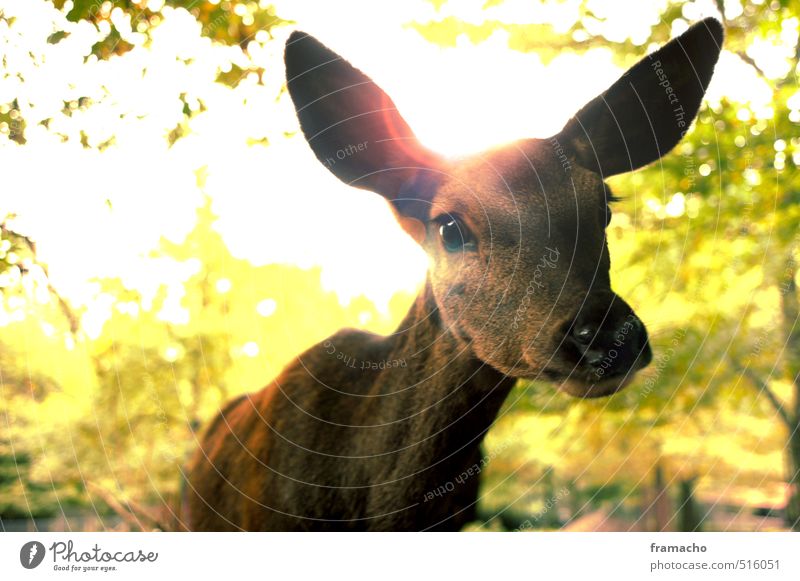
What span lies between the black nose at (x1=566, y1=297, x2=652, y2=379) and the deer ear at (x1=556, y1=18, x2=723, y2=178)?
1224 mm

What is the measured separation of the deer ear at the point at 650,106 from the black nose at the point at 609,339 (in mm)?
1224

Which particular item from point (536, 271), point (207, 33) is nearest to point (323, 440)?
point (536, 271)

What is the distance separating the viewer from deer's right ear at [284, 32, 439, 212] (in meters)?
4.41

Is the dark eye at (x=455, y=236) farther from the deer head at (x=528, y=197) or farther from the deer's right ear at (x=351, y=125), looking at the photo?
the deer's right ear at (x=351, y=125)

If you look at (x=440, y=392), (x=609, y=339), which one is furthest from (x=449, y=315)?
(x=609, y=339)

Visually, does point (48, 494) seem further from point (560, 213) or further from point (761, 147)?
point (761, 147)

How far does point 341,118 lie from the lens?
455 centimetres

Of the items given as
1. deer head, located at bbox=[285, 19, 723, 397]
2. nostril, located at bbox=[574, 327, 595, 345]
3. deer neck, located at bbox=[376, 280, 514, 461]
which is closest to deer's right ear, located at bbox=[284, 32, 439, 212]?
deer head, located at bbox=[285, 19, 723, 397]

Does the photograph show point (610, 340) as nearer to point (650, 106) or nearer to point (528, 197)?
point (528, 197)

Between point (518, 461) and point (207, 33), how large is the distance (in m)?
10.7

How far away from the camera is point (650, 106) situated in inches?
188
